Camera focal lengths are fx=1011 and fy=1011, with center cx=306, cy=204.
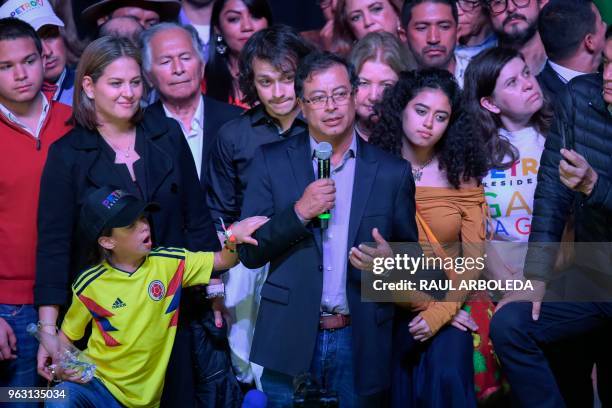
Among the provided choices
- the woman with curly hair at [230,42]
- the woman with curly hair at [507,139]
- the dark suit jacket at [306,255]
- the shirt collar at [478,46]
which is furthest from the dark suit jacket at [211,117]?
the shirt collar at [478,46]

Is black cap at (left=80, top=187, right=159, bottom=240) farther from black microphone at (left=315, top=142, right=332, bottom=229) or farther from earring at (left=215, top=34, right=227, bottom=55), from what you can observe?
earring at (left=215, top=34, right=227, bottom=55)

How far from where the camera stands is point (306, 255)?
12.6 feet

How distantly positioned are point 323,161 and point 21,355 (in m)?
1.63

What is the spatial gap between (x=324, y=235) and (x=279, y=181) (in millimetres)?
271

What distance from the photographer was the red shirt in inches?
168

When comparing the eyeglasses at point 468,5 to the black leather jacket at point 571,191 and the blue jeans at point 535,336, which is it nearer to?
the black leather jacket at point 571,191

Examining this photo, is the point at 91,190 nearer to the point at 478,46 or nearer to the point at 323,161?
the point at 323,161

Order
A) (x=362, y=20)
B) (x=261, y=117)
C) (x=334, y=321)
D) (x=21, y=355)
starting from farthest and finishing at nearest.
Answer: (x=362, y=20), (x=261, y=117), (x=21, y=355), (x=334, y=321)

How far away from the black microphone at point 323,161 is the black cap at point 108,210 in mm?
741

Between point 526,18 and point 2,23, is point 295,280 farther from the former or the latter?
point 526,18

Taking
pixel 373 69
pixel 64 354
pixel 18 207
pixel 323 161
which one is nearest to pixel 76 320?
pixel 64 354

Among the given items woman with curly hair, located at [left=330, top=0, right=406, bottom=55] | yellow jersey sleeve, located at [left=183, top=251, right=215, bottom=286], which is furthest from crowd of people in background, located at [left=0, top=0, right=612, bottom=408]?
woman with curly hair, located at [left=330, top=0, right=406, bottom=55]

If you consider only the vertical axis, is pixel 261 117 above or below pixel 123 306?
above

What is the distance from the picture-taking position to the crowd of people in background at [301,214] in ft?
12.8
